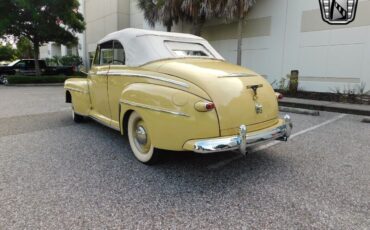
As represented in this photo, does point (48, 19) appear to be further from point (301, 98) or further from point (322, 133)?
point (322, 133)

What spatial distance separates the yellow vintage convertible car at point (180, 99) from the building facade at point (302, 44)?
26.5 ft

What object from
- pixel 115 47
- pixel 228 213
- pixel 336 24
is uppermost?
pixel 336 24

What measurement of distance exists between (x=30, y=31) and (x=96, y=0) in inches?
377

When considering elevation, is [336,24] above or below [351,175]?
above

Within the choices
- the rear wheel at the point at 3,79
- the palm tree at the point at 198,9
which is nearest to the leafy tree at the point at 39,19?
the rear wheel at the point at 3,79

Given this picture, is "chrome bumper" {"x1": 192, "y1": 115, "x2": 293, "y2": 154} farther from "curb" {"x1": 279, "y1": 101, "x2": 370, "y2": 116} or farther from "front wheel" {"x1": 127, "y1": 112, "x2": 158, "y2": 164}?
"curb" {"x1": 279, "y1": 101, "x2": 370, "y2": 116}

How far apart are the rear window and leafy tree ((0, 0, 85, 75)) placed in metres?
15.5

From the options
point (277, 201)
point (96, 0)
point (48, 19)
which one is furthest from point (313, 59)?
point (96, 0)

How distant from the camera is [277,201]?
2830 mm

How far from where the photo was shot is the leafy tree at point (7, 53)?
129 feet

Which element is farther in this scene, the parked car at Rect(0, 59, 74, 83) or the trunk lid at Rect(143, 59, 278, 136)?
the parked car at Rect(0, 59, 74, 83)

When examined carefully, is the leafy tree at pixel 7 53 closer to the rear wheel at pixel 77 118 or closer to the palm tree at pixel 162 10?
the palm tree at pixel 162 10

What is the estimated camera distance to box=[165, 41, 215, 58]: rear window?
4.26m

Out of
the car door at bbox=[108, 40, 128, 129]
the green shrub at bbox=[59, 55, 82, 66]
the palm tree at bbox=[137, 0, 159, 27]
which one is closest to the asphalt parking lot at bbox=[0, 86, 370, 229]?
the car door at bbox=[108, 40, 128, 129]
